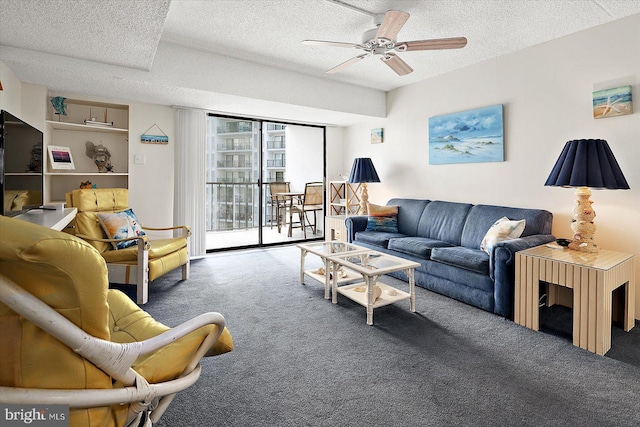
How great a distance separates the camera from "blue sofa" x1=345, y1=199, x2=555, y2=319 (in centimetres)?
269

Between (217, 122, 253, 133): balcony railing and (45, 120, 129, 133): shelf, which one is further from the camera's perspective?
(217, 122, 253, 133): balcony railing

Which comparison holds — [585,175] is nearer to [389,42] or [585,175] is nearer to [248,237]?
[389,42]

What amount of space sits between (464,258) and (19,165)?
354 centimetres

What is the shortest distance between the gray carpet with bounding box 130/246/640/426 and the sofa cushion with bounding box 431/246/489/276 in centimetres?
36

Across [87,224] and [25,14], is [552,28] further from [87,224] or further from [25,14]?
[87,224]

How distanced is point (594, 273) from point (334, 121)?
4143 mm

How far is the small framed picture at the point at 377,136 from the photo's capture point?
5266 millimetres

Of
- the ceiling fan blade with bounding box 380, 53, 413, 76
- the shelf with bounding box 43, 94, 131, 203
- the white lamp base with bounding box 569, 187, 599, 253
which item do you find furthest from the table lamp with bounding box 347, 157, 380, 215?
the shelf with bounding box 43, 94, 131, 203

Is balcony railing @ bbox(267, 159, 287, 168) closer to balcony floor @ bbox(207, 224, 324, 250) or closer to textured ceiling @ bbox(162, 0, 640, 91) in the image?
balcony floor @ bbox(207, 224, 324, 250)

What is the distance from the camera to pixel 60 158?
375 centimetres

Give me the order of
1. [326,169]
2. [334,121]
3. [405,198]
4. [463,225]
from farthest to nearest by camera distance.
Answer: [326,169] < [334,121] < [405,198] < [463,225]

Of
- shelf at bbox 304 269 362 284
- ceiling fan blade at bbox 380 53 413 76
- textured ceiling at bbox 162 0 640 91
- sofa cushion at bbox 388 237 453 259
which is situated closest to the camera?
textured ceiling at bbox 162 0 640 91

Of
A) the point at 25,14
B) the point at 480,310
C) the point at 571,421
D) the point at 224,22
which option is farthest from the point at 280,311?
the point at 25,14

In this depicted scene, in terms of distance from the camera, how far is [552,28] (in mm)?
3016
